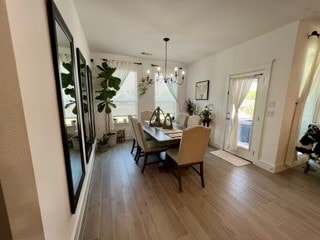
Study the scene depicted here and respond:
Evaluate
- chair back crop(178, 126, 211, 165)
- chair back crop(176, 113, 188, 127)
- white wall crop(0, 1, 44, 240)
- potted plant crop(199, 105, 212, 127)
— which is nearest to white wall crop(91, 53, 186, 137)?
chair back crop(176, 113, 188, 127)

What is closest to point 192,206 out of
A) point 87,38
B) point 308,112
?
point 308,112

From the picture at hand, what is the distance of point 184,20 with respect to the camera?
8.20 feet

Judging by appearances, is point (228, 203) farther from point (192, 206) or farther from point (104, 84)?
point (104, 84)

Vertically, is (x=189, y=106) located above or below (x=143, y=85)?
below

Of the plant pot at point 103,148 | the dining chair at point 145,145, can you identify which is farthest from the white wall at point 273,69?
the plant pot at point 103,148

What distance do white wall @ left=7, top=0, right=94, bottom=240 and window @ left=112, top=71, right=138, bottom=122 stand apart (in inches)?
146

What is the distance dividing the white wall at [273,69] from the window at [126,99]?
2591mm

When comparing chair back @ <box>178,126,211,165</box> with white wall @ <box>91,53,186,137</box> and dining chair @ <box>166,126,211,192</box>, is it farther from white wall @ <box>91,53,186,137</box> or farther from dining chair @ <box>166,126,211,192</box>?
white wall @ <box>91,53,186,137</box>

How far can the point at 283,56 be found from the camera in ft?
8.89

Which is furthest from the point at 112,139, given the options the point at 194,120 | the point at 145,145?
the point at 194,120

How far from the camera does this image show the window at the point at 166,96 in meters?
5.36

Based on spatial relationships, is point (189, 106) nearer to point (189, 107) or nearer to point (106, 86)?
point (189, 107)

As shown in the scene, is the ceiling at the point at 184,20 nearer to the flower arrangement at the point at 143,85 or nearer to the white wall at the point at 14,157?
the flower arrangement at the point at 143,85

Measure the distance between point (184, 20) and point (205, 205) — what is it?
290cm
